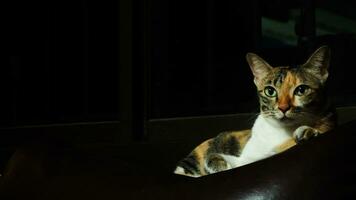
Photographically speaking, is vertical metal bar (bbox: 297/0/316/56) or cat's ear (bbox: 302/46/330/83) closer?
cat's ear (bbox: 302/46/330/83)

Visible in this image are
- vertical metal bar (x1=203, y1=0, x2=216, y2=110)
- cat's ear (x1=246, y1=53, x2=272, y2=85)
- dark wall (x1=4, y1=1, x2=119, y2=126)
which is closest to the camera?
cat's ear (x1=246, y1=53, x2=272, y2=85)

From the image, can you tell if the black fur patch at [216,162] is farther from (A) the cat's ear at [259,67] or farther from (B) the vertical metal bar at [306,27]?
(B) the vertical metal bar at [306,27]

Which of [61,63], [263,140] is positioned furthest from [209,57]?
[263,140]

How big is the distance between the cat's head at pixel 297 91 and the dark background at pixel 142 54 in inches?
13.1

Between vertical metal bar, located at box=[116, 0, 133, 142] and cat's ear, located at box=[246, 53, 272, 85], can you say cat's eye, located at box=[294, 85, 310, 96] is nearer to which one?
cat's ear, located at box=[246, 53, 272, 85]

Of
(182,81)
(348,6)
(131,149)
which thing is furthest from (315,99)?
(131,149)

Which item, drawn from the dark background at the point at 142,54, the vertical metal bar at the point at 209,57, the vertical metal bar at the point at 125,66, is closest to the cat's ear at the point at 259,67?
the dark background at the point at 142,54

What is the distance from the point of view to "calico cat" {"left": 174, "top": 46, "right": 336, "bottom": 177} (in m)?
1.09

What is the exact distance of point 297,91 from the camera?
43.8 inches

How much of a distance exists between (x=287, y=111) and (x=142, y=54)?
67 cm

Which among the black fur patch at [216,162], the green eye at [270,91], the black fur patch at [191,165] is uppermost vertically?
the green eye at [270,91]

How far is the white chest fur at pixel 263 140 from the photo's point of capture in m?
1.11

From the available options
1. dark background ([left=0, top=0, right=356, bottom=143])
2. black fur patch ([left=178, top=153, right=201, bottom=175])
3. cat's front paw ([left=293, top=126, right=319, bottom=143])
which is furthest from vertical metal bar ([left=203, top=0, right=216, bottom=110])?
cat's front paw ([left=293, top=126, right=319, bottom=143])

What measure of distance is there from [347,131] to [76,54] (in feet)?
3.84
